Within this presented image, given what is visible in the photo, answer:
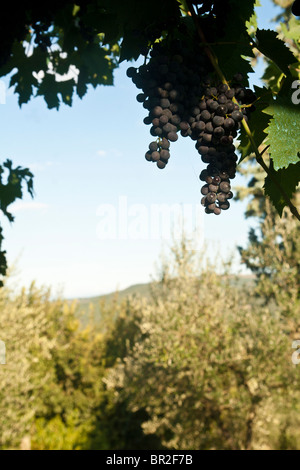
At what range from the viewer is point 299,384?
997 cm

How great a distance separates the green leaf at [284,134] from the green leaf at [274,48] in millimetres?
233

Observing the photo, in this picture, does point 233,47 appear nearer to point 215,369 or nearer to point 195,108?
point 195,108

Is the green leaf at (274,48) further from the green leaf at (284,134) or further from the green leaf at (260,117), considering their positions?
the green leaf at (284,134)

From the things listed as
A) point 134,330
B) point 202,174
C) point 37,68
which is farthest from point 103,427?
point 202,174

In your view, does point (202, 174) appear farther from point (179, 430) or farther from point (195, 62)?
point (179, 430)

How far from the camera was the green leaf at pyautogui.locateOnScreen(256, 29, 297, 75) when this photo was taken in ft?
5.18

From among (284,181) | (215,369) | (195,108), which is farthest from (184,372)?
(195,108)

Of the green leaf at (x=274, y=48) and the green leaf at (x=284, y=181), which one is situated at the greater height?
the green leaf at (x=274, y=48)

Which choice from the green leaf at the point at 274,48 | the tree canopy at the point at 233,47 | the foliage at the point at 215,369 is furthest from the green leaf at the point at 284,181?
the foliage at the point at 215,369

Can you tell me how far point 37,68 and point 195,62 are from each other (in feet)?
9.06

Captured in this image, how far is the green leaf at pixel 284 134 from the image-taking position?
4.43 feet

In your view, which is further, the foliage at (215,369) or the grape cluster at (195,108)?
the foliage at (215,369)

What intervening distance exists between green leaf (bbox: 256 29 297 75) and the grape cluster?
0.53 feet

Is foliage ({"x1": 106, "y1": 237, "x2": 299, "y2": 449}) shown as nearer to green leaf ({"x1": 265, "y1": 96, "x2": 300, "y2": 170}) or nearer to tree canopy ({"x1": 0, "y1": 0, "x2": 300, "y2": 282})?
tree canopy ({"x1": 0, "y1": 0, "x2": 300, "y2": 282})
